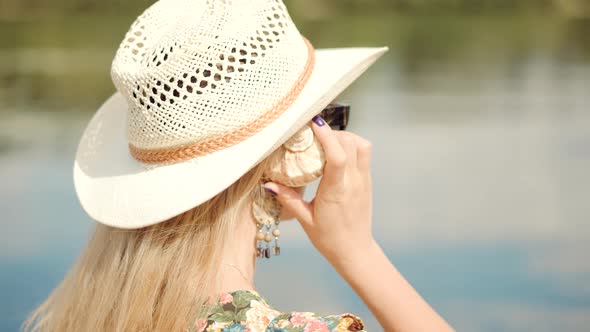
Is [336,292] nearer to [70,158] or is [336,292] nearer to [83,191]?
[83,191]

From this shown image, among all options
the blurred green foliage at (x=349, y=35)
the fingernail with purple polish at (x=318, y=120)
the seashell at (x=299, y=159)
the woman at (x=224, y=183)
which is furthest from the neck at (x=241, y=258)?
the blurred green foliage at (x=349, y=35)

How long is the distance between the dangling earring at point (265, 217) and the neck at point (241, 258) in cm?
1

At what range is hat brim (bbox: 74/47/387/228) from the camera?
1.77 metres

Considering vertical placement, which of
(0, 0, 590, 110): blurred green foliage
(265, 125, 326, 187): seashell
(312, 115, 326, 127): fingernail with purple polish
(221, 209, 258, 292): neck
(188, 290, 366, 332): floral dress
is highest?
(0, 0, 590, 110): blurred green foliage

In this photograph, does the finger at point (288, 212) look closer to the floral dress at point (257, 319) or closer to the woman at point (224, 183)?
the woman at point (224, 183)

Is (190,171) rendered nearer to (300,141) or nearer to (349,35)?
(300,141)

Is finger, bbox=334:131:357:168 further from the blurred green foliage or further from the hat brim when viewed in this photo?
the blurred green foliage

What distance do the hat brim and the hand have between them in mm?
67

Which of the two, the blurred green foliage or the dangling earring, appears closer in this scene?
the dangling earring

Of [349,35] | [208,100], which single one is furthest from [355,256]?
[349,35]

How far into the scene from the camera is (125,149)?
2.06 meters

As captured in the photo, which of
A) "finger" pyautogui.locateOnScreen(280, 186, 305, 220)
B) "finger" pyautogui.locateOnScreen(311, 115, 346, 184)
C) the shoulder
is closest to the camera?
the shoulder

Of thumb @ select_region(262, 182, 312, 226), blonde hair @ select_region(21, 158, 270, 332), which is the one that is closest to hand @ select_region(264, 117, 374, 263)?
thumb @ select_region(262, 182, 312, 226)

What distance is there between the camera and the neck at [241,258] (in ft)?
5.88
